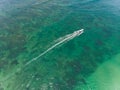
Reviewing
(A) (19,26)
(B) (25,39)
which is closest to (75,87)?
(B) (25,39)

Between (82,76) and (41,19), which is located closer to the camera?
(82,76)

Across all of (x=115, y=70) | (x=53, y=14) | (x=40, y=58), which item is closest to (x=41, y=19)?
(x=53, y=14)

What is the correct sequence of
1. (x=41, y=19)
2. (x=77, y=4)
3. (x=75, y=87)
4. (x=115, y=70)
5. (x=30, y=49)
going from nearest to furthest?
1. (x=75, y=87)
2. (x=115, y=70)
3. (x=30, y=49)
4. (x=41, y=19)
5. (x=77, y=4)

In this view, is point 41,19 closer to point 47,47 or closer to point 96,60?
point 47,47

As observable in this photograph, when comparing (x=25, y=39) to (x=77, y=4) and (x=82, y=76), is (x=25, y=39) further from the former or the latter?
(x=77, y=4)

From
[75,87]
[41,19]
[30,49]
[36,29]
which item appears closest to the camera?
[75,87]

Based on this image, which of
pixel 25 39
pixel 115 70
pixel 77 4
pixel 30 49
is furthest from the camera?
pixel 77 4
